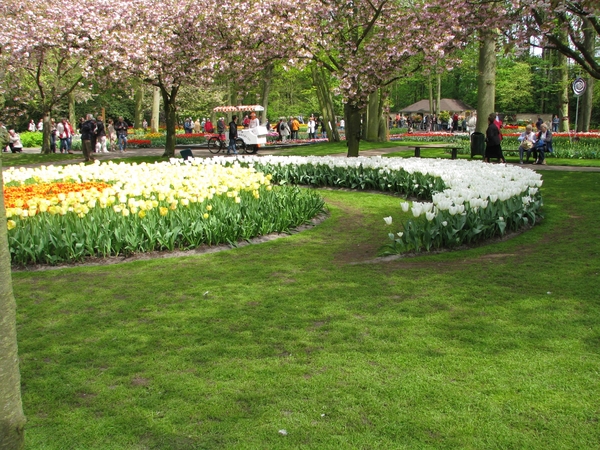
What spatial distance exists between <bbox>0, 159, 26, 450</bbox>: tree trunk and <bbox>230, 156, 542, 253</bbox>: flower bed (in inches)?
219

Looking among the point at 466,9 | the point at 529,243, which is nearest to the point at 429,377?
the point at 529,243

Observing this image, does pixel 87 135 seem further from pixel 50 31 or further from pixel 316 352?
pixel 316 352

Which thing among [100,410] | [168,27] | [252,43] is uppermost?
[168,27]

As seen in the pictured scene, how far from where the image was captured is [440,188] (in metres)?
11.2

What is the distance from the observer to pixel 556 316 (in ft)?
16.5

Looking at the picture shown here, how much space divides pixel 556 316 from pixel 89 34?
21107 millimetres

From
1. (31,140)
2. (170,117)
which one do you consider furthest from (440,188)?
(31,140)

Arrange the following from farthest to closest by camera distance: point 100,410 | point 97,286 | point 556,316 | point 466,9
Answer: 1. point 466,9
2. point 97,286
3. point 556,316
4. point 100,410

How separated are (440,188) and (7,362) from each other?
31.8 feet

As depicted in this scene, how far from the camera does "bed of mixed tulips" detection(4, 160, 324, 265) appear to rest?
24.6 ft

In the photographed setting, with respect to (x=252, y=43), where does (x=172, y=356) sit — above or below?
below

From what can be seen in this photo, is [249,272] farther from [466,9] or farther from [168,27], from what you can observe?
[168,27]

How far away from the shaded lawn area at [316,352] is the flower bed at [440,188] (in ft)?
1.49

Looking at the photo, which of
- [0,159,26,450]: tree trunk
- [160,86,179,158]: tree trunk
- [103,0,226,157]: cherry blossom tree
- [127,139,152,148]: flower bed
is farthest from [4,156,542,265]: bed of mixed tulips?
[127,139,152,148]: flower bed
